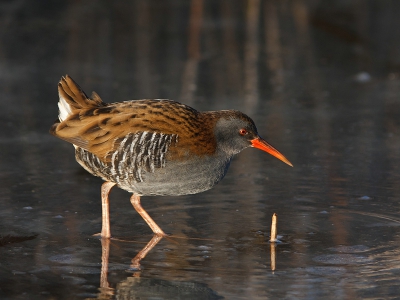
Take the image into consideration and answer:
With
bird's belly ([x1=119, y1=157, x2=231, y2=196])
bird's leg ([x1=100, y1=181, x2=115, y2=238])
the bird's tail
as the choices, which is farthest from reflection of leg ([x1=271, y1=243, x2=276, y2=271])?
the bird's tail

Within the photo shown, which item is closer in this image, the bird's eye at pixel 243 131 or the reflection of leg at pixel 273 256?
the reflection of leg at pixel 273 256

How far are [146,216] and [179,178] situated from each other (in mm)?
403

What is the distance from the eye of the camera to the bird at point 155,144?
20.2 feet

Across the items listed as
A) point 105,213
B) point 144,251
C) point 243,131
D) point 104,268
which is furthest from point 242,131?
point 104,268

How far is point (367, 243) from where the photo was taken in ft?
19.0

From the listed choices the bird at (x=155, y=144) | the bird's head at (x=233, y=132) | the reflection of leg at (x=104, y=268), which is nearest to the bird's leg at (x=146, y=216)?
the bird at (x=155, y=144)

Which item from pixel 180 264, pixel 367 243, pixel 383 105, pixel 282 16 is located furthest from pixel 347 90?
pixel 180 264

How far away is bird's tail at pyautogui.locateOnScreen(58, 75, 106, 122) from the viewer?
6.71 m

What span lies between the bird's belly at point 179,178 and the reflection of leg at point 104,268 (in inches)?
20.8

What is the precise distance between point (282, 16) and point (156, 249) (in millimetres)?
9773

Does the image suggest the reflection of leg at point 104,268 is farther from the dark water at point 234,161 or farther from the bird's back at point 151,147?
the bird's back at point 151,147

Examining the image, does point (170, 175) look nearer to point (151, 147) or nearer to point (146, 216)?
point (151, 147)

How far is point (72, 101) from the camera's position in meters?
6.76

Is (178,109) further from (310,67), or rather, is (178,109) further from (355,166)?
(310,67)
